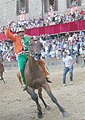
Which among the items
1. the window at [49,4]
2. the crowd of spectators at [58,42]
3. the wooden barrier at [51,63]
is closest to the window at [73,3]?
the crowd of spectators at [58,42]

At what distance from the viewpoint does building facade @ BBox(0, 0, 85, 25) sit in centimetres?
3958

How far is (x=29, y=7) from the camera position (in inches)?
1818

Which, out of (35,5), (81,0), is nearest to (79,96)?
(81,0)

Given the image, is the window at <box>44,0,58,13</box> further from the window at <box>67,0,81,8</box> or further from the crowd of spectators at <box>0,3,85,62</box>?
the window at <box>67,0,81,8</box>

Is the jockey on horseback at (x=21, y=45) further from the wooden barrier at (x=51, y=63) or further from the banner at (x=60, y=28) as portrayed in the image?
the banner at (x=60, y=28)

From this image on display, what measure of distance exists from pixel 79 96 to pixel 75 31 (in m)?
20.0

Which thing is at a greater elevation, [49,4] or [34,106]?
[49,4]

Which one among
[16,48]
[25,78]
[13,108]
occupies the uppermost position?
[16,48]

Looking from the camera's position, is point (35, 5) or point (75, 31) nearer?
point (75, 31)

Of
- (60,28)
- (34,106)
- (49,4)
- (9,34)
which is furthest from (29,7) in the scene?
(9,34)

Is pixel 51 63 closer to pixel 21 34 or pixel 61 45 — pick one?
pixel 61 45

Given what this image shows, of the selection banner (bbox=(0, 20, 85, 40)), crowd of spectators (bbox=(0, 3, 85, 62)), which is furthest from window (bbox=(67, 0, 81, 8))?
banner (bbox=(0, 20, 85, 40))

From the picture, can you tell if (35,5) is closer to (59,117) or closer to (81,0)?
(81,0)

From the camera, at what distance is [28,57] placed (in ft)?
30.9
